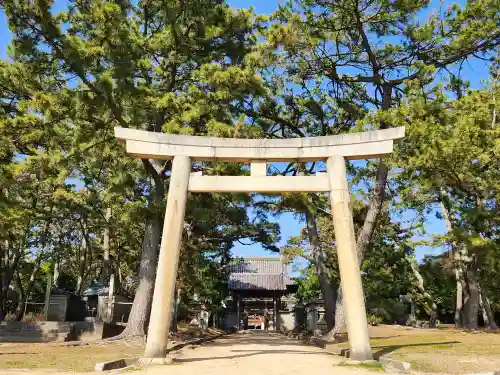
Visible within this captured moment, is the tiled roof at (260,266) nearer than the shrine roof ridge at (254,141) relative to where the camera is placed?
No

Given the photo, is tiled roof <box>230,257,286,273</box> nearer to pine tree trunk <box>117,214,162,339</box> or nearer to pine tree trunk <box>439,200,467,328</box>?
pine tree trunk <box>439,200,467,328</box>

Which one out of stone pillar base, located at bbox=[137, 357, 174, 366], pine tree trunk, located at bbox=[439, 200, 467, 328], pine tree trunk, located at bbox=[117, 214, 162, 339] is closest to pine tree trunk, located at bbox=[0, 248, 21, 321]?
pine tree trunk, located at bbox=[117, 214, 162, 339]

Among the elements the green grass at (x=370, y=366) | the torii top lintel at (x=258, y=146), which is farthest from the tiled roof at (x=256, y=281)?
the green grass at (x=370, y=366)

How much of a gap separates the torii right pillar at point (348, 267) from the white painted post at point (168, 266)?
306 cm

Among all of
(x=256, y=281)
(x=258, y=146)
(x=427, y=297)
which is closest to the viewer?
(x=258, y=146)

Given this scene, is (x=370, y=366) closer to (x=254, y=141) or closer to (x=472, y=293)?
(x=254, y=141)

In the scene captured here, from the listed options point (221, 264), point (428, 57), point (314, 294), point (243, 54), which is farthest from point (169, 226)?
point (314, 294)

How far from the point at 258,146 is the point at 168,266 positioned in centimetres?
310

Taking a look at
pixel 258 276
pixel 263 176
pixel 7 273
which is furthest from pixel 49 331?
pixel 258 276

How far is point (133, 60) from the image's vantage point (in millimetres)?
11398

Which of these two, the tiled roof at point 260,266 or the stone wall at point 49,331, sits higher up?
the tiled roof at point 260,266

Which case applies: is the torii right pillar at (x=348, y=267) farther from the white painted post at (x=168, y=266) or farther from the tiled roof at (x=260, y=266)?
the tiled roof at (x=260, y=266)

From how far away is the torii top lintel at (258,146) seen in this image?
9.04 metres

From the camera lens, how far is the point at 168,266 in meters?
8.28
